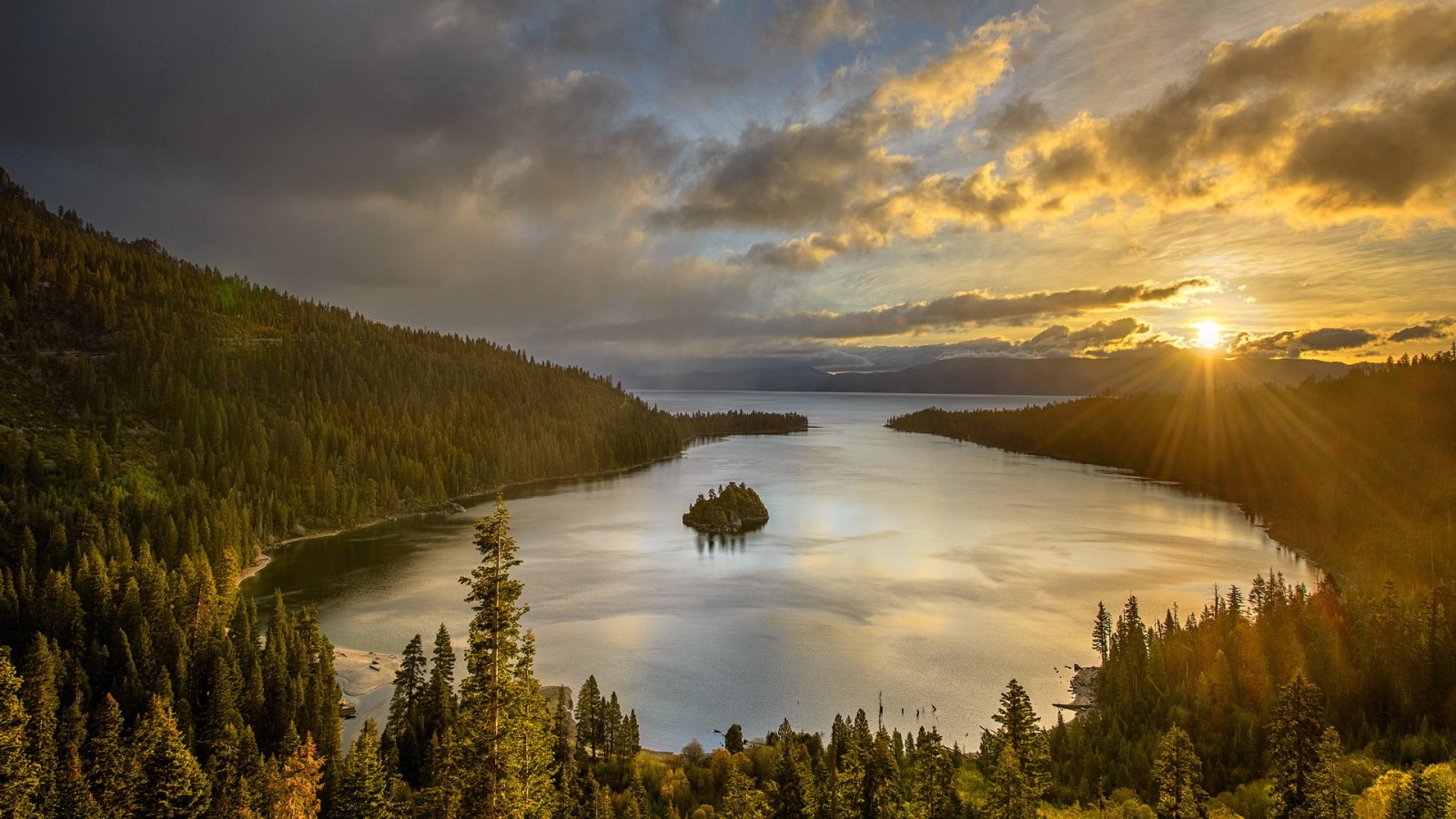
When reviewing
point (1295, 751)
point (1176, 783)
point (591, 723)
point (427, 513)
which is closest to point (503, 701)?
point (591, 723)

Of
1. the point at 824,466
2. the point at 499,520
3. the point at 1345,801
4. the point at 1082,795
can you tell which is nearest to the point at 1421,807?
the point at 1345,801

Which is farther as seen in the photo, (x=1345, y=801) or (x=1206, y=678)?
(x=1206, y=678)

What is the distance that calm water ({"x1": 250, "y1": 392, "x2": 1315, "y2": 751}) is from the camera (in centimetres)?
5038

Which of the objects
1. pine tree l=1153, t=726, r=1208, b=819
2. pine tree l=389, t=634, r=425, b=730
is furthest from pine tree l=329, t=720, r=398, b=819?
pine tree l=1153, t=726, r=1208, b=819

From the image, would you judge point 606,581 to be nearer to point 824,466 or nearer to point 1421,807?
point 1421,807

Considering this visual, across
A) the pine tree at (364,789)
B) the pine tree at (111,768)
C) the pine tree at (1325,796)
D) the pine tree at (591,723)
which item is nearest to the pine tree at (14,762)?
the pine tree at (111,768)

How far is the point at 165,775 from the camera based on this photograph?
32.7 meters

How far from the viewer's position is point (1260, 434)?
16538 cm

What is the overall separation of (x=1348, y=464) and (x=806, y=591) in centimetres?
11498

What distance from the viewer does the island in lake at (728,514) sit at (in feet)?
358

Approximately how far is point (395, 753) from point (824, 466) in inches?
6358

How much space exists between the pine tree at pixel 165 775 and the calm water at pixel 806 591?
43.9 feet

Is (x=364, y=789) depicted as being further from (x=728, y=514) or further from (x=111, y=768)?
(x=728, y=514)

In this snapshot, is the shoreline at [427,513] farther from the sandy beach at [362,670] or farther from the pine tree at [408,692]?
the sandy beach at [362,670]
